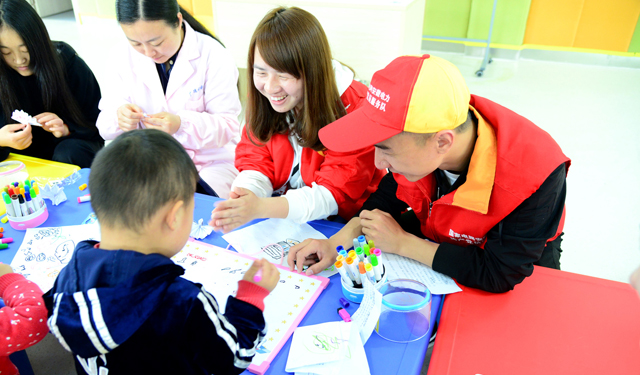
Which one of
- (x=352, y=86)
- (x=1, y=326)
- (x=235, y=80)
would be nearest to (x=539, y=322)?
(x=352, y=86)

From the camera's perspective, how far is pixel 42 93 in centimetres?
197

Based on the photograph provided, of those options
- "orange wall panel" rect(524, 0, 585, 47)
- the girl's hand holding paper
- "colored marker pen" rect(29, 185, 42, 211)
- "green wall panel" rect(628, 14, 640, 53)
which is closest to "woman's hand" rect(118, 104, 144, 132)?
the girl's hand holding paper

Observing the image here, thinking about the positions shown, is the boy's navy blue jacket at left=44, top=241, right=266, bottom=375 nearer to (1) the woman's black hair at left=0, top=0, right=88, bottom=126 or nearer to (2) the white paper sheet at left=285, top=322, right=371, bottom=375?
(2) the white paper sheet at left=285, top=322, right=371, bottom=375

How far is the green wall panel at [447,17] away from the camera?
4809 millimetres

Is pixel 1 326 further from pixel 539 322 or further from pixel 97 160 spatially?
pixel 539 322

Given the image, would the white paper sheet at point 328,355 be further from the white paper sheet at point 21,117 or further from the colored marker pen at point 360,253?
the white paper sheet at point 21,117

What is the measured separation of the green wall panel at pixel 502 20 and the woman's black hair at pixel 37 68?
4.10m

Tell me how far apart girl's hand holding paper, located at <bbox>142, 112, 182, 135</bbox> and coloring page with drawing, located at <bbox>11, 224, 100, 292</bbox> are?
0.53 metres

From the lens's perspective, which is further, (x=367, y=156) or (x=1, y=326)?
(x=367, y=156)

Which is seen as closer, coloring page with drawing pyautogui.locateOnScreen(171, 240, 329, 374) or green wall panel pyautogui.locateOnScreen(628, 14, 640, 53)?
coloring page with drawing pyautogui.locateOnScreen(171, 240, 329, 374)

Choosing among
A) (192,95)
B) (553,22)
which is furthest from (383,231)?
(553,22)

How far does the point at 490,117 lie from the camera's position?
42.7 inches

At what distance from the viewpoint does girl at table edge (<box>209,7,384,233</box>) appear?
1.34m

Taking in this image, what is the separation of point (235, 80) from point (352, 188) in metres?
0.84
